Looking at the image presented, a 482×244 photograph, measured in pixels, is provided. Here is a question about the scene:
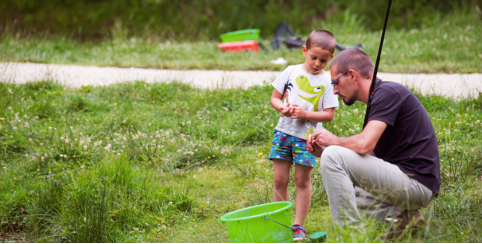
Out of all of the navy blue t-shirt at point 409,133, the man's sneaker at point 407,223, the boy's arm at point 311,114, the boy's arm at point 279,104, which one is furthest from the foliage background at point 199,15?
the man's sneaker at point 407,223

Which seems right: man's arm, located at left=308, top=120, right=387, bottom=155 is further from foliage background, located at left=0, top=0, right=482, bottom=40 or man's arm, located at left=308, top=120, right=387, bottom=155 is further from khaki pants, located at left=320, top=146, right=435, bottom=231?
foliage background, located at left=0, top=0, right=482, bottom=40

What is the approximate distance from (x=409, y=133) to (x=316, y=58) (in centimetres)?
83

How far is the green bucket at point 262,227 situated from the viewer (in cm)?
258

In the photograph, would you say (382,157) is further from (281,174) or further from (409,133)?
(281,174)

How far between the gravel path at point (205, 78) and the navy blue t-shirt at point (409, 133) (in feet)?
10.5

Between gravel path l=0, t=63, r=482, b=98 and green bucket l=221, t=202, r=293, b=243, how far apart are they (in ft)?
12.1

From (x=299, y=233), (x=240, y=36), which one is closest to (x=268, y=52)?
(x=240, y=36)

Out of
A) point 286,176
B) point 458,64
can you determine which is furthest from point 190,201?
point 458,64

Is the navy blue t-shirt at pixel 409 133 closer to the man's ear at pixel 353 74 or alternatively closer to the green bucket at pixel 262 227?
the man's ear at pixel 353 74

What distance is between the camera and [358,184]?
9.04ft

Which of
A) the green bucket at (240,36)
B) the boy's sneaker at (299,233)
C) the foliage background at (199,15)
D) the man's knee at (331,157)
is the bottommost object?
the boy's sneaker at (299,233)

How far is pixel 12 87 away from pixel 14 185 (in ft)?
9.30

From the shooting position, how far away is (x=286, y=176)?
3197 millimetres

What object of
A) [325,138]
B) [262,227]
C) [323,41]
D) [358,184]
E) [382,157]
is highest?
[323,41]
